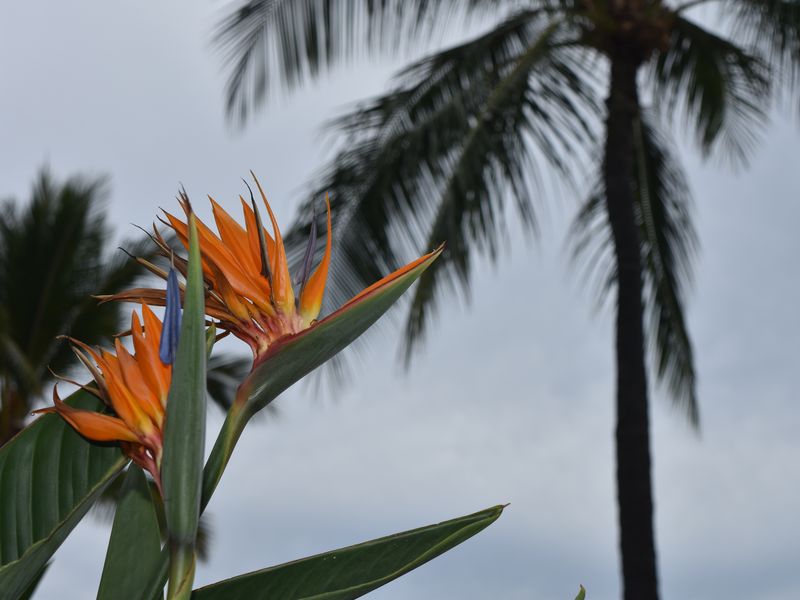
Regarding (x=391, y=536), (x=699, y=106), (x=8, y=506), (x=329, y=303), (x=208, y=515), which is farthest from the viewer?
(x=208, y=515)

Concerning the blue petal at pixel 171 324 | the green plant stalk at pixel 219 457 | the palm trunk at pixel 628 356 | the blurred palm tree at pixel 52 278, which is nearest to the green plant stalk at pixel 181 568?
the green plant stalk at pixel 219 457

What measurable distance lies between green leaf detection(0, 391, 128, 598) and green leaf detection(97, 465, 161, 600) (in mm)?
101

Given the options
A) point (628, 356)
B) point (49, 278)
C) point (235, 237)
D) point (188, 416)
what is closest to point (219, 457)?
point (188, 416)

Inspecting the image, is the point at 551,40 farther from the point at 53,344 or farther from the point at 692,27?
the point at 53,344

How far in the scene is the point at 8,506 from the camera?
0.71m

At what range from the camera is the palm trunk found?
3.62 metres

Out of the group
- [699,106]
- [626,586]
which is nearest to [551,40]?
[699,106]

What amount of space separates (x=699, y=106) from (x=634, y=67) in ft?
3.20

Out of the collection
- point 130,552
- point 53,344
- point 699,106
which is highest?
point 699,106

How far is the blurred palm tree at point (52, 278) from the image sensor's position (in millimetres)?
6652

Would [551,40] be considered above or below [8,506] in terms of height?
above

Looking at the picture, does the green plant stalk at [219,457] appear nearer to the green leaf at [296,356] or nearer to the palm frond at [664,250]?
the green leaf at [296,356]

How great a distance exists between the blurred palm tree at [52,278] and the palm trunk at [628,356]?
10.4 feet

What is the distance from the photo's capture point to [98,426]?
61 cm
